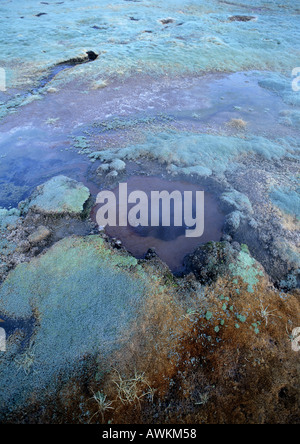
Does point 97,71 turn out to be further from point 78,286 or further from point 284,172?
point 78,286

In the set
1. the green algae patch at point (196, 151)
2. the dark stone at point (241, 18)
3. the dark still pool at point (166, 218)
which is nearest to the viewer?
the dark still pool at point (166, 218)

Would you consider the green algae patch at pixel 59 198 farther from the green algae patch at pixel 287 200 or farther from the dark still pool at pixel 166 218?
the green algae patch at pixel 287 200

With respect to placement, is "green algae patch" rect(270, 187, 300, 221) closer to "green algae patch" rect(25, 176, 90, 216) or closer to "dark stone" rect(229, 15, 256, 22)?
"green algae patch" rect(25, 176, 90, 216)

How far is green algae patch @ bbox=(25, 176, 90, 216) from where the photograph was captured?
4.34 m

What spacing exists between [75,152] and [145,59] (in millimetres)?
6184

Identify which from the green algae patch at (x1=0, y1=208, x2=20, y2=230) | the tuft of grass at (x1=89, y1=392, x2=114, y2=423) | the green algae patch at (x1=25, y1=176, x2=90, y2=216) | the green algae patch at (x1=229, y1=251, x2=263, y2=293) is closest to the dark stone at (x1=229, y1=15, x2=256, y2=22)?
the green algae patch at (x1=25, y1=176, x2=90, y2=216)

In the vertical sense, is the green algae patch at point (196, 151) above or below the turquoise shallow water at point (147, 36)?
below

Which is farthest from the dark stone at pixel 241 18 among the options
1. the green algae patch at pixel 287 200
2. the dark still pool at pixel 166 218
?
the dark still pool at pixel 166 218

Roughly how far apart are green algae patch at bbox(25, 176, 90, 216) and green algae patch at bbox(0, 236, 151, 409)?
74 centimetres

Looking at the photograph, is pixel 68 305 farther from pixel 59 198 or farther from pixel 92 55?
pixel 92 55

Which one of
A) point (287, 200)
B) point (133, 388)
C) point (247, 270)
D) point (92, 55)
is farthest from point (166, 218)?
point (92, 55)

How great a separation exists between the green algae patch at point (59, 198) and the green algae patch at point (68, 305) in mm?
738

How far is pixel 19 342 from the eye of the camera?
2852 millimetres

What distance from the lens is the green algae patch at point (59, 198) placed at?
14.2ft
